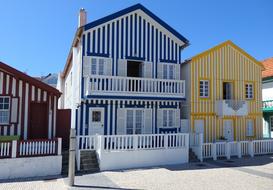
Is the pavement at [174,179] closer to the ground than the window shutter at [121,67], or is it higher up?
closer to the ground

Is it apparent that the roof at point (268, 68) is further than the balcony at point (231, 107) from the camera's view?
Yes

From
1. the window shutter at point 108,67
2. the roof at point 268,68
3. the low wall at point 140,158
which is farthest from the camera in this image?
the roof at point 268,68

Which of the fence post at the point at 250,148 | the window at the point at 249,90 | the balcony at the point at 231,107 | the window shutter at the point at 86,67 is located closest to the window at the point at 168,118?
the balcony at the point at 231,107

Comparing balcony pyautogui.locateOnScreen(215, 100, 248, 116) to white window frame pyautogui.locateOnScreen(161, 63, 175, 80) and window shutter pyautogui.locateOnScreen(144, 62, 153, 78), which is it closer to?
white window frame pyautogui.locateOnScreen(161, 63, 175, 80)

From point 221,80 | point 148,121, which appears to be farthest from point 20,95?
point 221,80

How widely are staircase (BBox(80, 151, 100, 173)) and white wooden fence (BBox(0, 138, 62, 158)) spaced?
1435 millimetres

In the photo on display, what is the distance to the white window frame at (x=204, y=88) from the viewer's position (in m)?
18.4

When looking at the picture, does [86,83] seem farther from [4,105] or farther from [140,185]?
[140,185]

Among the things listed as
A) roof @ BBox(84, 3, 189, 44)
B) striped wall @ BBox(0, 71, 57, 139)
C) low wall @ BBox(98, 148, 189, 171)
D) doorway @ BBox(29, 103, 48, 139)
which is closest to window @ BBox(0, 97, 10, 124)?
striped wall @ BBox(0, 71, 57, 139)

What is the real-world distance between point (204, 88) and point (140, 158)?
25.0 ft

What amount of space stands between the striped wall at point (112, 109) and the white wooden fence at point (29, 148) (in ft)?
9.48

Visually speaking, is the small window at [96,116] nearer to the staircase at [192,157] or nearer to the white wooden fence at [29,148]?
the white wooden fence at [29,148]

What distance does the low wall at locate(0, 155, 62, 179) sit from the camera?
11266 millimetres

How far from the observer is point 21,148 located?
11.6 metres
